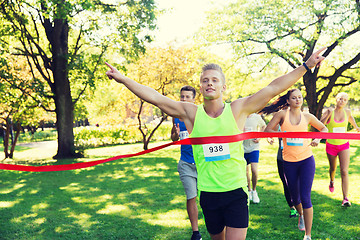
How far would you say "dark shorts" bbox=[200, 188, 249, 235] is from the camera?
278 cm

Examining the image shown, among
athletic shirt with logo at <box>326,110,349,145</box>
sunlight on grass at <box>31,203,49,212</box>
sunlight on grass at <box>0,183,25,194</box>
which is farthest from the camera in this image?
sunlight on grass at <box>0,183,25,194</box>

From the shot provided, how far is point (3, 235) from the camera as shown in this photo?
5219 mm

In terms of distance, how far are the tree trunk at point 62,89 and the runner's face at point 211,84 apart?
14.2m

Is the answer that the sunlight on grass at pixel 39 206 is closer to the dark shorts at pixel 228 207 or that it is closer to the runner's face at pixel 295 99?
the dark shorts at pixel 228 207

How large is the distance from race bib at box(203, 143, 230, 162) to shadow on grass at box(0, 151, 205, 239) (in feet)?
8.33

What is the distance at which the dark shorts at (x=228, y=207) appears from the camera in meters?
2.78

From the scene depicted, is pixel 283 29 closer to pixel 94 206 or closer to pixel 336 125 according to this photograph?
pixel 336 125

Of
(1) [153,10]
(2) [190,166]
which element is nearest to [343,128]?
(2) [190,166]

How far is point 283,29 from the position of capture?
17.8 meters

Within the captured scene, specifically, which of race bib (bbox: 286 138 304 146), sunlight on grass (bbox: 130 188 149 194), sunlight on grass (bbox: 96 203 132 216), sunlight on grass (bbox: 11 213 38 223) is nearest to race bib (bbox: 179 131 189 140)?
race bib (bbox: 286 138 304 146)

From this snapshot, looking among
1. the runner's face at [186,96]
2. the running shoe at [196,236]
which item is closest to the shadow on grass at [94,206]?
the running shoe at [196,236]

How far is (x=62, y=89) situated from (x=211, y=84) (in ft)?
48.2

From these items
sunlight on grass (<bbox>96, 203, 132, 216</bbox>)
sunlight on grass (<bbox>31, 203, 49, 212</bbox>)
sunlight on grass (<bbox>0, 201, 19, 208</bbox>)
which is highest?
sunlight on grass (<bbox>0, 201, 19, 208</bbox>)

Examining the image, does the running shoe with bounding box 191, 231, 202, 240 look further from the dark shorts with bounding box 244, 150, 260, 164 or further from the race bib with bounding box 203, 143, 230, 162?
the dark shorts with bounding box 244, 150, 260, 164
